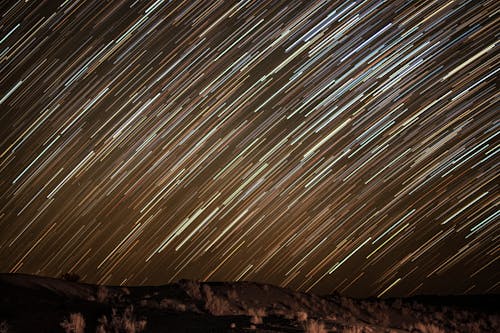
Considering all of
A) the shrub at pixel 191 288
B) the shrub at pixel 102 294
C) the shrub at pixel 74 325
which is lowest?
the shrub at pixel 191 288

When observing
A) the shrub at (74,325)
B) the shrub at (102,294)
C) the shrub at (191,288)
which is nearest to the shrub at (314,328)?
the shrub at (74,325)

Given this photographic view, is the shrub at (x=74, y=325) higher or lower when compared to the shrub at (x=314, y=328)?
higher

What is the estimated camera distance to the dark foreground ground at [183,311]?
11.8 meters

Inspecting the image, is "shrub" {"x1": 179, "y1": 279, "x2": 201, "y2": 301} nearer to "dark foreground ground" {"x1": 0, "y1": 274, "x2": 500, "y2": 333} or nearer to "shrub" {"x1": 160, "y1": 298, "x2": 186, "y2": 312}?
"dark foreground ground" {"x1": 0, "y1": 274, "x2": 500, "y2": 333}

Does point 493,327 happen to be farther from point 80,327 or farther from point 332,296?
point 80,327

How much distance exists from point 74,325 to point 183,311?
13.1ft

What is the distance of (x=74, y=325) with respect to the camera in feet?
37.1

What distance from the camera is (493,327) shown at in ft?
83.3

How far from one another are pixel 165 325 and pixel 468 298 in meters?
33.8

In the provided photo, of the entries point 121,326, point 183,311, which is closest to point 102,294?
point 183,311

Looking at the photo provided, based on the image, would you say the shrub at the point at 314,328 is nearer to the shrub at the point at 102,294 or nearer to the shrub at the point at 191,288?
the shrub at the point at 191,288

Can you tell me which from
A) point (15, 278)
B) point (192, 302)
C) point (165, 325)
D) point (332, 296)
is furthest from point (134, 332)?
point (332, 296)

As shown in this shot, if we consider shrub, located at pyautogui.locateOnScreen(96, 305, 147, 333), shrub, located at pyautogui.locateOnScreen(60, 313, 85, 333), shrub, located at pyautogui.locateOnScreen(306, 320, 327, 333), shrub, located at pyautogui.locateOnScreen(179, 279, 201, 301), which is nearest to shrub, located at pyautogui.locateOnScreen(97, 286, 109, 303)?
shrub, located at pyautogui.locateOnScreen(179, 279, 201, 301)

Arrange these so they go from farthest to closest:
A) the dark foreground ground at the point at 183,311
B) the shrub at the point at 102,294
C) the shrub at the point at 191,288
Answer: the shrub at the point at 191,288, the shrub at the point at 102,294, the dark foreground ground at the point at 183,311
